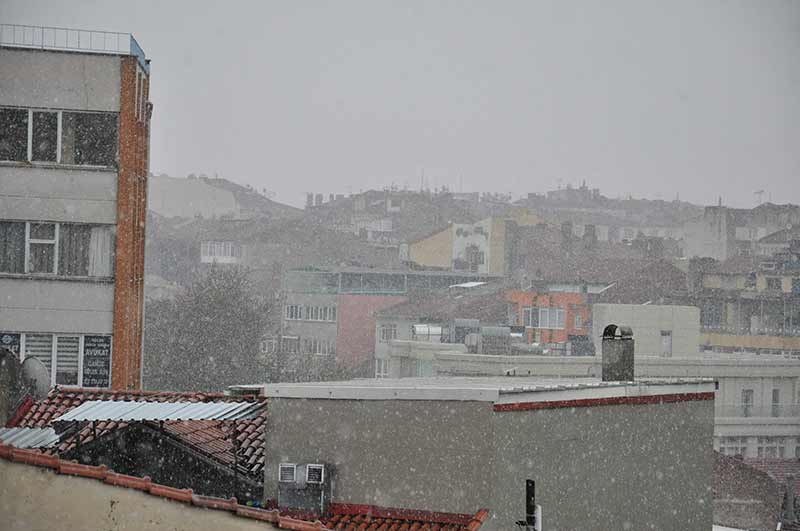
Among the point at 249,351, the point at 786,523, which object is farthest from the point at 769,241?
the point at 786,523

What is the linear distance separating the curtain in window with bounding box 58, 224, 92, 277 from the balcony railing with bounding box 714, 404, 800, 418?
22.2m

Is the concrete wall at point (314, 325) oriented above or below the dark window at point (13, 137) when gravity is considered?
below

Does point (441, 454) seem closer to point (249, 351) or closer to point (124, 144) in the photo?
point (124, 144)

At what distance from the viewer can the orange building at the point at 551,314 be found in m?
49.7

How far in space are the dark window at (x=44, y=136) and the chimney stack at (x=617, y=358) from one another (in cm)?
949

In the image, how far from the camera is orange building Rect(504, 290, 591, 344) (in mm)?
49672

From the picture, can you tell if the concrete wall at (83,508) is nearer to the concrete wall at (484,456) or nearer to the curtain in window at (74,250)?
the concrete wall at (484,456)

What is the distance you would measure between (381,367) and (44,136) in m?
33.9

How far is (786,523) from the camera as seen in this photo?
23.0 metres

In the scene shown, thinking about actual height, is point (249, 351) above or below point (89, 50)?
below

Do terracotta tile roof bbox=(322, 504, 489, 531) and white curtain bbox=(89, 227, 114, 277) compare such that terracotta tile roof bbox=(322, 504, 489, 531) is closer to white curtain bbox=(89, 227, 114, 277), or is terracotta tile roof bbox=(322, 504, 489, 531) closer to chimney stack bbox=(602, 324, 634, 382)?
chimney stack bbox=(602, 324, 634, 382)

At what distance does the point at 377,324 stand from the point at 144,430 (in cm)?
4406

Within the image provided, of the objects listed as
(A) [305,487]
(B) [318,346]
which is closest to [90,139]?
(A) [305,487]

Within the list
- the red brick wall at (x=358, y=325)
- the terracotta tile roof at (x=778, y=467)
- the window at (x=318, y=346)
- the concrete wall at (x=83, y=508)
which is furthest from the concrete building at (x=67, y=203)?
the window at (x=318, y=346)
